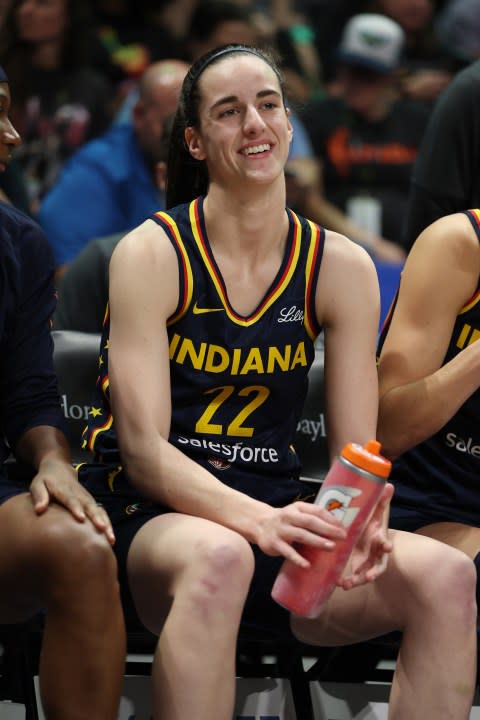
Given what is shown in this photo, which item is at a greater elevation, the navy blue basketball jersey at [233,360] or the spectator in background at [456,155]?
the spectator in background at [456,155]

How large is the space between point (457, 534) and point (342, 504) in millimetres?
554

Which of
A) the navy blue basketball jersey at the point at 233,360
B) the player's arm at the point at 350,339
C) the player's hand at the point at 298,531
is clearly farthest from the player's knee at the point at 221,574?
the player's arm at the point at 350,339

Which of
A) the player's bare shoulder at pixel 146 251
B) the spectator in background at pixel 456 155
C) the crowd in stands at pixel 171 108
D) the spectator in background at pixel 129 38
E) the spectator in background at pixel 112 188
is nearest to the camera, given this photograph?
the player's bare shoulder at pixel 146 251

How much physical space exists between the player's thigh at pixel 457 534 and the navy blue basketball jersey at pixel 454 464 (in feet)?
0.15

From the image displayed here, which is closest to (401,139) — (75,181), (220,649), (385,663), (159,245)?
(75,181)

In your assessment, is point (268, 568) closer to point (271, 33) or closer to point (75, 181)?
point (75, 181)

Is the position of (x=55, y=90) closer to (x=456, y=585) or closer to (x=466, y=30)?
(x=466, y=30)

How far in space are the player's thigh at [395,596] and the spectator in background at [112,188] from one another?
95.8 inches

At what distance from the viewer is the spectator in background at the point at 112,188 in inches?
186

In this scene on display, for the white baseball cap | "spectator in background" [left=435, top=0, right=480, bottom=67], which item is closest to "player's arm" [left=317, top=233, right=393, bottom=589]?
"spectator in background" [left=435, top=0, right=480, bottom=67]

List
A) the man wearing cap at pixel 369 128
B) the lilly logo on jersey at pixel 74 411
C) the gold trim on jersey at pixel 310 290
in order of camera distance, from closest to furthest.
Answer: the gold trim on jersey at pixel 310 290 → the lilly logo on jersey at pixel 74 411 → the man wearing cap at pixel 369 128

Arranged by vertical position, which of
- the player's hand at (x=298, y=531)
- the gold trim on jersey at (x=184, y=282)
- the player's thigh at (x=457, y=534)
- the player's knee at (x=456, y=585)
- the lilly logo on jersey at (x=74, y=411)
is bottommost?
the player's thigh at (x=457, y=534)

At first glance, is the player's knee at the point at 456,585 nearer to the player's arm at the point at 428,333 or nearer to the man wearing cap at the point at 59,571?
the player's arm at the point at 428,333

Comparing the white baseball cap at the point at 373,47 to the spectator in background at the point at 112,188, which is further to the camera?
the white baseball cap at the point at 373,47
